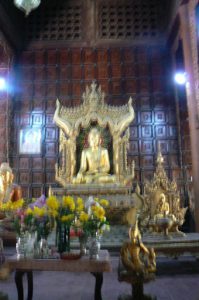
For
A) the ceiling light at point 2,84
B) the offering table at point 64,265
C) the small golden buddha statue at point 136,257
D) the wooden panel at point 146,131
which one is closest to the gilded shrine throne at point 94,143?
the wooden panel at point 146,131

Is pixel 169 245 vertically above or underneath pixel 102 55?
underneath

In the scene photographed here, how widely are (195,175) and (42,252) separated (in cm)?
511

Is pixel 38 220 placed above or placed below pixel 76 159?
below

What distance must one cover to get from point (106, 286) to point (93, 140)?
13.8 ft

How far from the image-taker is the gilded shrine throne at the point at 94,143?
6789mm

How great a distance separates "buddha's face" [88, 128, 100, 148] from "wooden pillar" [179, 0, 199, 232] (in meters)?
2.18

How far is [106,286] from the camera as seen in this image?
3309mm

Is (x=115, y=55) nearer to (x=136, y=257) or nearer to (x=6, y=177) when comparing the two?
(x=6, y=177)

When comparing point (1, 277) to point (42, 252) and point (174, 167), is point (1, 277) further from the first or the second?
point (174, 167)

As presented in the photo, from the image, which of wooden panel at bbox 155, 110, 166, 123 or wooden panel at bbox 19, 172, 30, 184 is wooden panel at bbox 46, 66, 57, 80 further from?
wooden panel at bbox 155, 110, 166, 123

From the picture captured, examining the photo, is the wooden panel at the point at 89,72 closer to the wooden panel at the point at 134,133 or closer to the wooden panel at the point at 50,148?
the wooden panel at the point at 134,133

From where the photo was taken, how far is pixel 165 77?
9.39m

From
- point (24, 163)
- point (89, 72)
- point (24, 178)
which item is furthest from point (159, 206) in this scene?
point (89, 72)

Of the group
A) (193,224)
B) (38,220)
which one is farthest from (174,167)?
(38,220)
